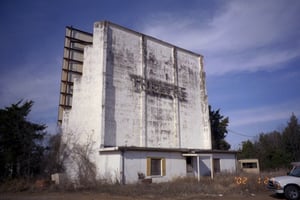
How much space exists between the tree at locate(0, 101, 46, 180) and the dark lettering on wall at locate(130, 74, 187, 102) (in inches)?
376

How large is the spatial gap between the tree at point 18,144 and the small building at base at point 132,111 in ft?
9.18

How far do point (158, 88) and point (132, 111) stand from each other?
4.21 meters

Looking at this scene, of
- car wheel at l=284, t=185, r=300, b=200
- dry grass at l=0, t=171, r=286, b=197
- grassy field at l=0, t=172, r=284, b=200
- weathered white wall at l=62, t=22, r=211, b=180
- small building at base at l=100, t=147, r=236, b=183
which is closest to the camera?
car wheel at l=284, t=185, r=300, b=200

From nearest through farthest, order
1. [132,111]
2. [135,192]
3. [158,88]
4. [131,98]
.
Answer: [135,192] → [132,111] → [131,98] → [158,88]

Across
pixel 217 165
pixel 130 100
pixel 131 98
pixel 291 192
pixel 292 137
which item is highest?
pixel 131 98

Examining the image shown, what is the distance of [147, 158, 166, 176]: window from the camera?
20.6m

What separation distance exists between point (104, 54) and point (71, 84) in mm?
6473

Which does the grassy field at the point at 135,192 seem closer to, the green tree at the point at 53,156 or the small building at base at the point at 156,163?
the small building at base at the point at 156,163

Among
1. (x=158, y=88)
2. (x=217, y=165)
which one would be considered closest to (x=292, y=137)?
(x=217, y=165)

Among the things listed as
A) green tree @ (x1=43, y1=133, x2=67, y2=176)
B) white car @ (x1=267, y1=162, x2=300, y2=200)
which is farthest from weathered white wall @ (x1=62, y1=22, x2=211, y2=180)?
white car @ (x1=267, y1=162, x2=300, y2=200)

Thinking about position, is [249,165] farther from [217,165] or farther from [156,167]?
[156,167]

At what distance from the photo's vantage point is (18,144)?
66.9ft

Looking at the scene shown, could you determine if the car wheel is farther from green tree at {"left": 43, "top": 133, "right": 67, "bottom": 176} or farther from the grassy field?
green tree at {"left": 43, "top": 133, "right": 67, "bottom": 176}

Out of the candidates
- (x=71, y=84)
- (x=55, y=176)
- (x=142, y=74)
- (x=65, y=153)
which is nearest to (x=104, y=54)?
(x=142, y=74)
